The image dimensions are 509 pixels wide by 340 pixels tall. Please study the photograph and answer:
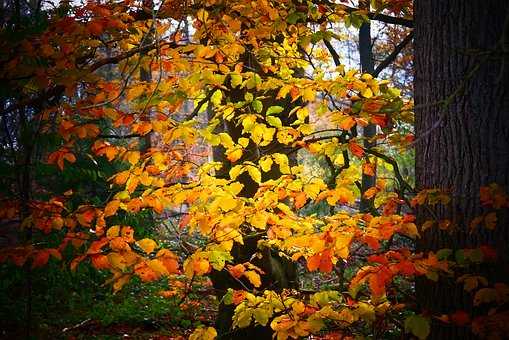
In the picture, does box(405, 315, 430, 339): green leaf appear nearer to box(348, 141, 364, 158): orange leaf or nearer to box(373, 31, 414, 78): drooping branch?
box(348, 141, 364, 158): orange leaf

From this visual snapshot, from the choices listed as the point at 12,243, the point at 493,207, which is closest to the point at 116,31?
the point at 493,207

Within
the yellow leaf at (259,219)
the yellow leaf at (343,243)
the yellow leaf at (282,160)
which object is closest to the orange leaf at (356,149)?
the yellow leaf at (282,160)

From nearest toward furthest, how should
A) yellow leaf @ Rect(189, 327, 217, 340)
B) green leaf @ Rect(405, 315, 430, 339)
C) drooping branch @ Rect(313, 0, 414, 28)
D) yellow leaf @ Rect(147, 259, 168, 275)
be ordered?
green leaf @ Rect(405, 315, 430, 339) → yellow leaf @ Rect(147, 259, 168, 275) → yellow leaf @ Rect(189, 327, 217, 340) → drooping branch @ Rect(313, 0, 414, 28)

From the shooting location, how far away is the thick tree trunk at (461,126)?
240cm

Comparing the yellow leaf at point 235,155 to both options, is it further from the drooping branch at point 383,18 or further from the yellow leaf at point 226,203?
the drooping branch at point 383,18

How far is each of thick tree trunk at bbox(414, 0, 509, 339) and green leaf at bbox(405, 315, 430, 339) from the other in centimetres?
44

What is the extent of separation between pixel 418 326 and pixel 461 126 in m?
1.26

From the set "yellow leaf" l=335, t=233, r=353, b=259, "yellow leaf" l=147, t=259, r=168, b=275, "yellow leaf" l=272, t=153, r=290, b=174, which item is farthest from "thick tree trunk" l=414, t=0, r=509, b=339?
"yellow leaf" l=147, t=259, r=168, b=275

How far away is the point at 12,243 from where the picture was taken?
762cm

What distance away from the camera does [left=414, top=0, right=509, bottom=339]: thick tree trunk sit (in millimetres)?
2402

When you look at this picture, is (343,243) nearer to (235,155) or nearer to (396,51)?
(235,155)

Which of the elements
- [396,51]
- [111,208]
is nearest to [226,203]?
[111,208]

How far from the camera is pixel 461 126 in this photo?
8.27ft

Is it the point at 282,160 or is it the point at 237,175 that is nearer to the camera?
the point at 237,175
